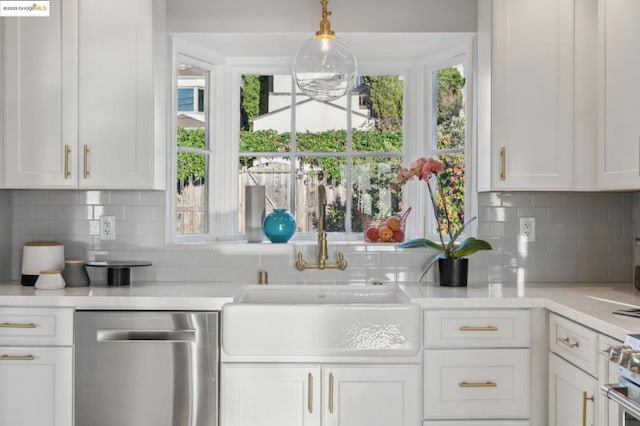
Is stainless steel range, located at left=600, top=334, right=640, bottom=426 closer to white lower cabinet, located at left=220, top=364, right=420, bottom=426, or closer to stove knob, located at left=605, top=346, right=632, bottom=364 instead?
stove knob, located at left=605, top=346, right=632, bottom=364

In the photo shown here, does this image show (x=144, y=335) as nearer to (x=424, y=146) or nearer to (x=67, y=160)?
(x=67, y=160)

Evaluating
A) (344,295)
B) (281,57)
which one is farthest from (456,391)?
(281,57)

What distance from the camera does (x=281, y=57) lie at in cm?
335

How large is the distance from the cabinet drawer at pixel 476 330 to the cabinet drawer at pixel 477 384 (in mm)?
33

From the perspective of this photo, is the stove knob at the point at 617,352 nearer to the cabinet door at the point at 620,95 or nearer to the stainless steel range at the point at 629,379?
the stainless steel range at the point at 629,379

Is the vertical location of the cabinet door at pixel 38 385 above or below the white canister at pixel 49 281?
below

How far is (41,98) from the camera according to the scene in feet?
9.05

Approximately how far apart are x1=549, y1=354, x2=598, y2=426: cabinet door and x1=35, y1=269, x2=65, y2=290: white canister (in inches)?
84.0

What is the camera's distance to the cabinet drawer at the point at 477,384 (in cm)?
245

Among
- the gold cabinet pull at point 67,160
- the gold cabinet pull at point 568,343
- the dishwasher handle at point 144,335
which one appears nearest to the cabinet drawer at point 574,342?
the gold cabinet pull at point 568,343

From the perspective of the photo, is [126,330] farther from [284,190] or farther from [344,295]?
[284,190]

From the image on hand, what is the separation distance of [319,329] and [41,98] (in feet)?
5.47

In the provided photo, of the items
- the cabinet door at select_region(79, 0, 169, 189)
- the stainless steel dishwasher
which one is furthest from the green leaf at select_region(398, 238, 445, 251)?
the cabinet door at select_region(79, 0, 169, 189)

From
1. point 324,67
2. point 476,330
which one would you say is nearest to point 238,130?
point 324,67
